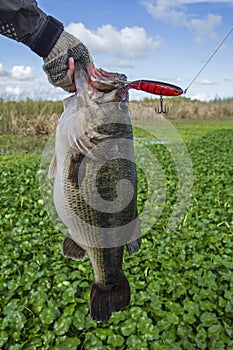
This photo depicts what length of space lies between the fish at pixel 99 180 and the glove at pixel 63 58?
0.13 feet

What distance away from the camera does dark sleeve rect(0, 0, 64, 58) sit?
4.87 feet

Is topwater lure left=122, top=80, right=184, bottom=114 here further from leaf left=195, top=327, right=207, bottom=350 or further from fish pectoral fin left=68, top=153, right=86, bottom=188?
leaf left=195, top=327, right=207, bottom=350

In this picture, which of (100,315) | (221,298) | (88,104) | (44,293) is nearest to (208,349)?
(221,298)

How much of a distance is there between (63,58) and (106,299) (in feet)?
2.66

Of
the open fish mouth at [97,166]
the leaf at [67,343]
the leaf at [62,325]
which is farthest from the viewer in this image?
the leaf at [62,325]

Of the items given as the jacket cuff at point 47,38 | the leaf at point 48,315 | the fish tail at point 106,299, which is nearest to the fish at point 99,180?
the fish tail at point 106,299

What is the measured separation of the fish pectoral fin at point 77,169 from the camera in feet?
4.41

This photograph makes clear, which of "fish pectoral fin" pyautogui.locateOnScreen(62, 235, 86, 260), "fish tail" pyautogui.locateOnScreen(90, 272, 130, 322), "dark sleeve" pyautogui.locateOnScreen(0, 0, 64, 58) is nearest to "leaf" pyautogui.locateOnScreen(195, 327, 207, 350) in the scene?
"fish tail" pyautogui.locateOnScreen(90, 272, 130, 322)

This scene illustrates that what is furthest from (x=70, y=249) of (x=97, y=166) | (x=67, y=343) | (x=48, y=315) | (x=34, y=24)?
(x=48, y=315)

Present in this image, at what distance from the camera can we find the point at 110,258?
4.93ft

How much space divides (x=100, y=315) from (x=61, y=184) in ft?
1.54

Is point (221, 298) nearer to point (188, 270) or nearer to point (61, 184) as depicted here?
point (188, 270)

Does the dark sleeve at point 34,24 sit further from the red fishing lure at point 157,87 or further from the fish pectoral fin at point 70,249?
the fish pectoral fin at point 70,249

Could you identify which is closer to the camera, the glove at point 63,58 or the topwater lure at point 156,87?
the topwater lure at point 156,87
